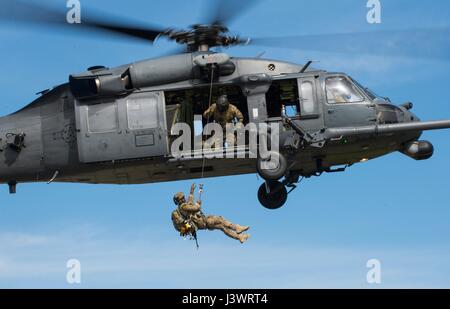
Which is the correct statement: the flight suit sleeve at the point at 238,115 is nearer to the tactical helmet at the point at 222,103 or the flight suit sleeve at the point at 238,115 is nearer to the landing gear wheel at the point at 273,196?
the tactical helmet at the point at 222,103

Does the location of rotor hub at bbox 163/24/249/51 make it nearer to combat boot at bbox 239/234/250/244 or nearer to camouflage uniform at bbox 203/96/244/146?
camouflage uniform at bbox 203/96/244/146

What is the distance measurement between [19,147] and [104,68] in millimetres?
2430

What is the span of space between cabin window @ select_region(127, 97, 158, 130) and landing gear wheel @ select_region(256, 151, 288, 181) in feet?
7.56

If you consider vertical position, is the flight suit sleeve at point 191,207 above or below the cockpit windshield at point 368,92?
below

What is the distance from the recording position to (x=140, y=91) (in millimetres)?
21141

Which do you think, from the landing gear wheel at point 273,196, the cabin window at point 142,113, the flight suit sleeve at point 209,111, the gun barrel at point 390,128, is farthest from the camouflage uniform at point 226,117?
the gun barrel at point 390,128

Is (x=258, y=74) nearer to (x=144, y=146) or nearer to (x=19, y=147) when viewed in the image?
(x=144, y=146)

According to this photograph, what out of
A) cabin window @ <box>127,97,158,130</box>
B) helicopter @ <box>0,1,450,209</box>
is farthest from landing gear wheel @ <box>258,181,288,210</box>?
cabin window @ <box>127,97,158,130</box>

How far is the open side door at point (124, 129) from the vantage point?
68.6 ft

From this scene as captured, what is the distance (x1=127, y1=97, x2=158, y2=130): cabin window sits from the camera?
20.9 m

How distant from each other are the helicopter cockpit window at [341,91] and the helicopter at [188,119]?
0.02 meters

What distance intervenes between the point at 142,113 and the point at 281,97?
305 cm

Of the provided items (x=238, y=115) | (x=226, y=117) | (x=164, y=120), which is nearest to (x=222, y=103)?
(x=226, y=117)
